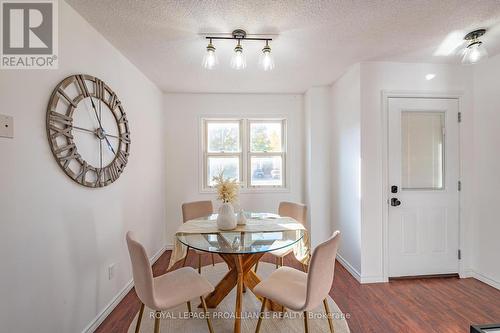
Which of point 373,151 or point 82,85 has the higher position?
point 82,85

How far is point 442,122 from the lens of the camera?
8.32 ft

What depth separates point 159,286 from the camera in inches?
63.3

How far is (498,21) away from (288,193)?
110 inches

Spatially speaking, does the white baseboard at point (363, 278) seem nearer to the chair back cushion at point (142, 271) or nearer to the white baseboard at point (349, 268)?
the white baseboard at point (349, 268)

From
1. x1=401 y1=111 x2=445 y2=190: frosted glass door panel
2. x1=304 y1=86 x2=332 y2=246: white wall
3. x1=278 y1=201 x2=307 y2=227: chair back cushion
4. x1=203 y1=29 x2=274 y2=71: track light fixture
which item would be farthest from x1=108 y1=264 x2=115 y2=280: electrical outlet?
x1=401 y1=111 x2=445 y2=190: frosted glass door panel

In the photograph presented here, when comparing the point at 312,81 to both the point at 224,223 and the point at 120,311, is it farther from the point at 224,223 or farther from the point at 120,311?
the point at 120,311

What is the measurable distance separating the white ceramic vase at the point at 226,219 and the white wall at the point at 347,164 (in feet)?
4.95

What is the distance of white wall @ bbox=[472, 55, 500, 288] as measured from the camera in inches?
91.9

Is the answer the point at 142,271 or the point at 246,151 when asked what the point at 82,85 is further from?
the point at 246,151

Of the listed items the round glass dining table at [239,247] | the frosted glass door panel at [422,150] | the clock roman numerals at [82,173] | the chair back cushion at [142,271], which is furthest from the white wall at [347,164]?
the clock roman numerals at [82,173]

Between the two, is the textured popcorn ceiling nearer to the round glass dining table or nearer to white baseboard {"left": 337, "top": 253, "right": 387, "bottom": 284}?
the round glass dining table

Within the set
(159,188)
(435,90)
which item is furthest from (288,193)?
(435,90)

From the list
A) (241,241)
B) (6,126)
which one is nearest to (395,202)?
(241,241)

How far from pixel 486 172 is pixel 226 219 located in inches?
115
